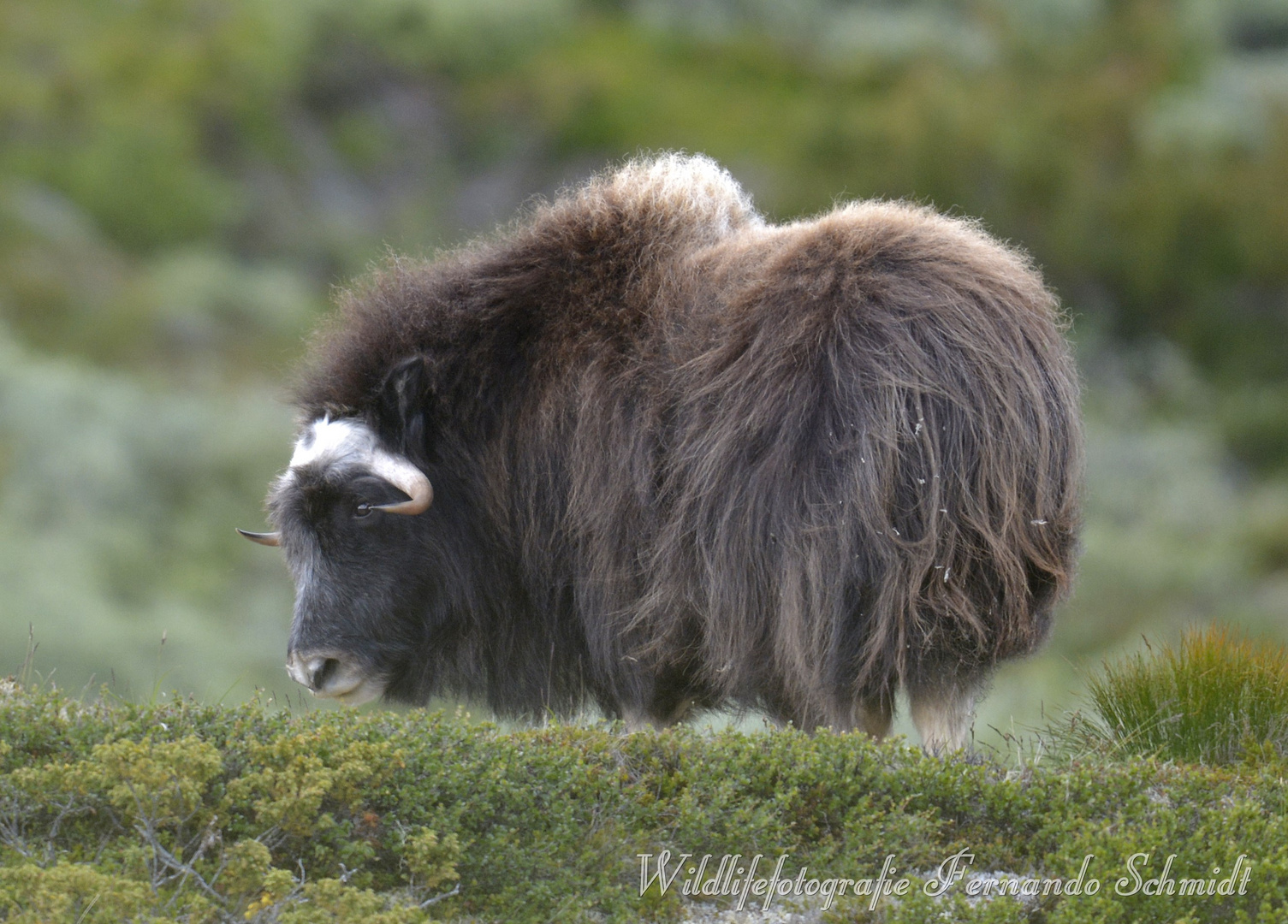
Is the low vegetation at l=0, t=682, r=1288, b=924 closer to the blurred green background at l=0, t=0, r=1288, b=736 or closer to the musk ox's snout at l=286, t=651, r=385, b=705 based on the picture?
the musk ox's snout at l=286, t=651, r=385, b=705

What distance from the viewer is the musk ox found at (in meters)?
3.49

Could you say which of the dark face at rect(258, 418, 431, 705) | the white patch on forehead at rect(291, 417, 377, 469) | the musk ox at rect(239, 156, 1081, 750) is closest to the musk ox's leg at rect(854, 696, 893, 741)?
the musk ox at rect(239, 156, 1081, 750)

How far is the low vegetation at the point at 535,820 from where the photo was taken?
2.99 metres

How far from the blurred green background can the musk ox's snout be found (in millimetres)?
817

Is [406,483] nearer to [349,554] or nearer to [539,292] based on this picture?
[349,554]

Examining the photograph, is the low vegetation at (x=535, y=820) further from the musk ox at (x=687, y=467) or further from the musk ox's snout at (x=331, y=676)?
the musk ox's snout at (x=331, y=676)

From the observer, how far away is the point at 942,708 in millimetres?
3723

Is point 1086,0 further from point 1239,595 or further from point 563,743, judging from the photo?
point 563,743

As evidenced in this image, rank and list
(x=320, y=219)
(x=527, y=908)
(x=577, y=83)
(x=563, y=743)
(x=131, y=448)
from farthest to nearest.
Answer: (x=577, y=83)
(x=320, y=219)
(x=131, y=448)
(x=563, y=743)
(x=527, y=908)

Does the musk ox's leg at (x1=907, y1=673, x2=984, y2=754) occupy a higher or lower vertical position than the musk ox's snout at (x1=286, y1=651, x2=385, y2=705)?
higher

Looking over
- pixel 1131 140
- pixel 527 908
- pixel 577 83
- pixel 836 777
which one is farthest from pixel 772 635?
pixel 577 83

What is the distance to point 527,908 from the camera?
9.95 feet

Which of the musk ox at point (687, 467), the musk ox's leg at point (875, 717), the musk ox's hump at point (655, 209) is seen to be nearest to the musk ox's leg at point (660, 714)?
the musk ox at point (687, 467)

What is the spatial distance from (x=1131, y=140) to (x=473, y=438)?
1699 centimetres
